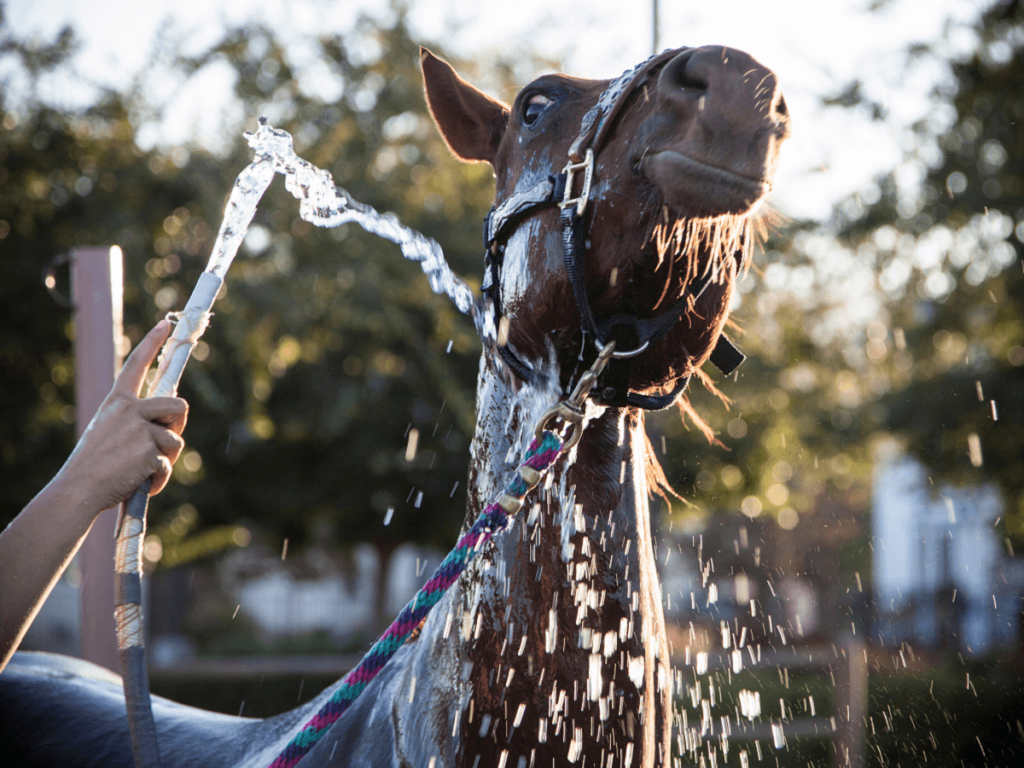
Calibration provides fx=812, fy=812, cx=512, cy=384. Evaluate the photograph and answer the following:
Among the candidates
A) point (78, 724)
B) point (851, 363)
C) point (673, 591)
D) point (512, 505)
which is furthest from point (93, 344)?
point (673, 591)

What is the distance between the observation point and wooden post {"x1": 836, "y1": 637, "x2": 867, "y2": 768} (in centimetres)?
567

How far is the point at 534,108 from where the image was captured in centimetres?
164


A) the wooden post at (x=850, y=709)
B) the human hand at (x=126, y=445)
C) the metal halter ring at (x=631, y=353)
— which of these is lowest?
the wooden post at (x=850, y=709)

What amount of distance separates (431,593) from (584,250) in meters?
0.62

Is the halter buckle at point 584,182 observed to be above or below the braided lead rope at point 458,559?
above

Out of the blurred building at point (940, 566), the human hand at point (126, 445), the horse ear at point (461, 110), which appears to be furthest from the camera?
the blurred building at point (940, 566)

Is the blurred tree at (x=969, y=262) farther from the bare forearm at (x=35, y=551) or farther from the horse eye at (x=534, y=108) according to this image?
the bare forearm at (x=35, y=551)

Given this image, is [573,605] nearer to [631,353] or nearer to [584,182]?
[631,353]

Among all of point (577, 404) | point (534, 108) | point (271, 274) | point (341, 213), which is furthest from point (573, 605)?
point (271, 274)

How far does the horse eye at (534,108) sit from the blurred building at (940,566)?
34.2 feet

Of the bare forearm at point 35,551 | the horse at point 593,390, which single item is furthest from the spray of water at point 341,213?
the bare forearm at point 35,551

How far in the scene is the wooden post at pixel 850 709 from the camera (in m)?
5.67

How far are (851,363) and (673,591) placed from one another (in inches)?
552

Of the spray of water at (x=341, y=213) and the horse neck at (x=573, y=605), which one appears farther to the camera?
the spray of water at (x=341, y=213)
